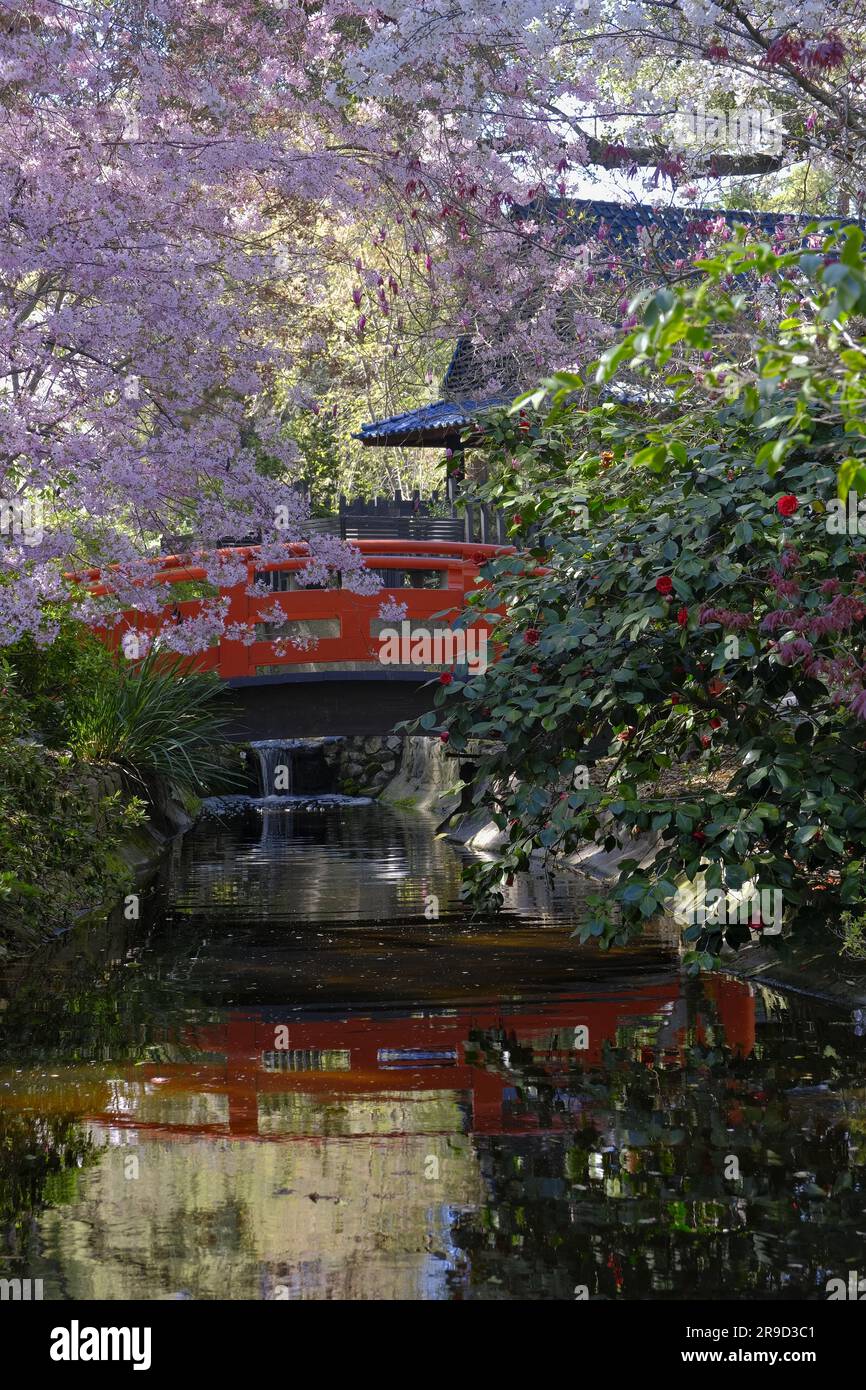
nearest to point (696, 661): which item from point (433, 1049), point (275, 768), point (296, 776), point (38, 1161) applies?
point (433, 1049)

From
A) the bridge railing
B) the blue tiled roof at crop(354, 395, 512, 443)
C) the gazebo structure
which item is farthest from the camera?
the blue tiled roof at crop(354, 395, 512, 443)

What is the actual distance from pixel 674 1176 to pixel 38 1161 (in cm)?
210

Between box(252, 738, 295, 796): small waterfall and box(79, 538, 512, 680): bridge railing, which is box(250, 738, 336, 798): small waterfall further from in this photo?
box(79, 538, 512, 680): bridge railing

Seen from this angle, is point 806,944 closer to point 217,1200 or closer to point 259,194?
point 217,1200

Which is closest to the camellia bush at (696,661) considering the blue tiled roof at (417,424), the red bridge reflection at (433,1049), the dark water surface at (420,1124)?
the red bridge reflection at (433,1049)

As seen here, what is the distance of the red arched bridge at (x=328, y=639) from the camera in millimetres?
13359

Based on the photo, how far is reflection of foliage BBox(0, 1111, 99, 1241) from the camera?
15.8 ft

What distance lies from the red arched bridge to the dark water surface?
4.08 m

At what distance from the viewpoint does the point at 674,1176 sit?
4992 millimetres

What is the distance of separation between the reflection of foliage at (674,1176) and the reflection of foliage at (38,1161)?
1.30m

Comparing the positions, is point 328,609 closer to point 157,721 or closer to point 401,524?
point 157,721

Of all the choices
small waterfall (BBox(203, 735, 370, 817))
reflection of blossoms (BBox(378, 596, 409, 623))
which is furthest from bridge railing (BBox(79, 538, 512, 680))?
small waterfall (BBox(203, 735, 370, 817))

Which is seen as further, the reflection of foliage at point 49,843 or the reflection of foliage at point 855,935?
the reflection of foliage at point 49,843

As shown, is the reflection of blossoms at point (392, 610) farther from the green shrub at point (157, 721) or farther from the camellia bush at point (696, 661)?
the camellia bush at point (696, 661)
